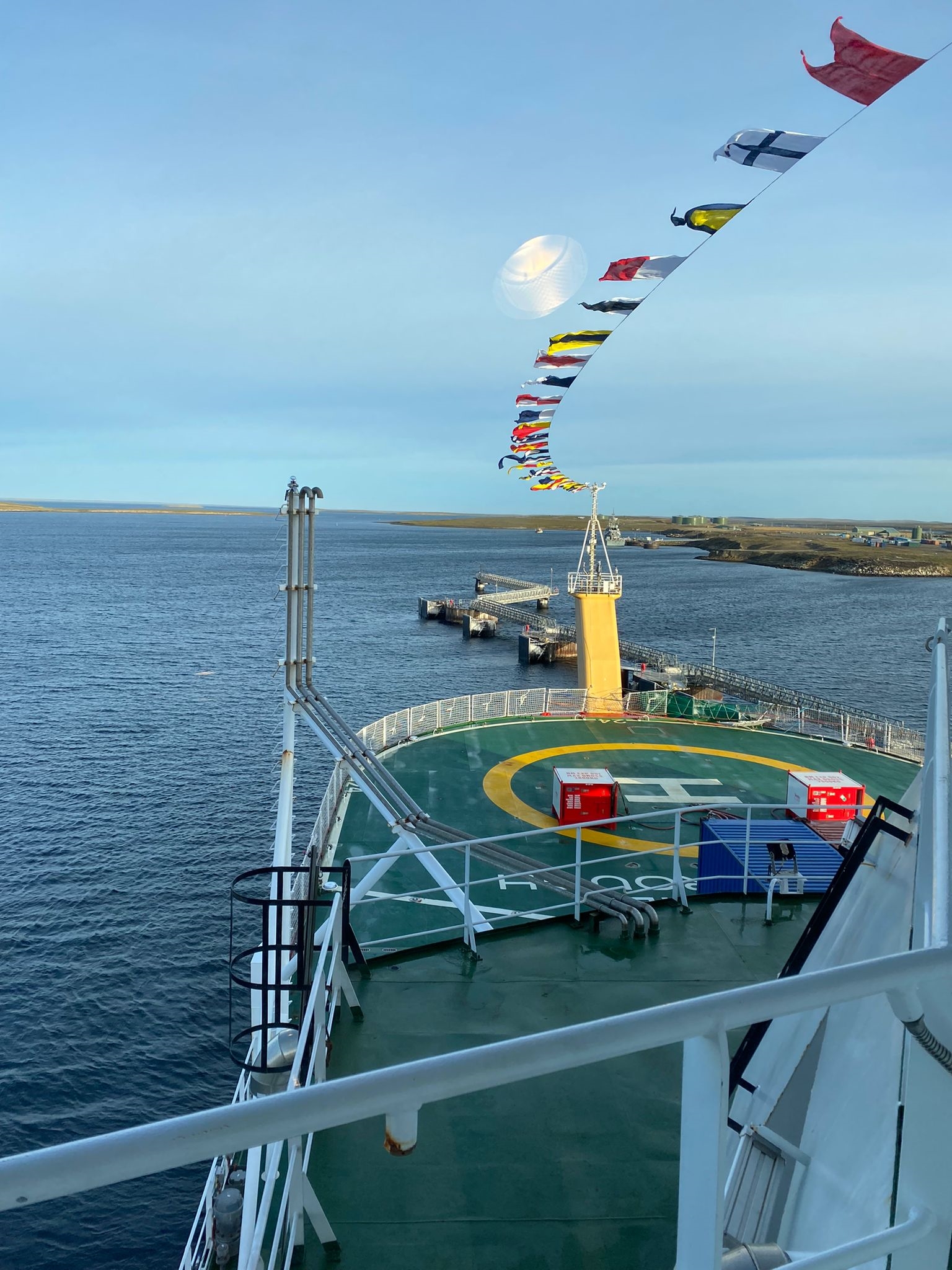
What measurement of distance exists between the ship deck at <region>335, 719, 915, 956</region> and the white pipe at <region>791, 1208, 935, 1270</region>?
13.4 meters

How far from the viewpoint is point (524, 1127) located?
643 cm

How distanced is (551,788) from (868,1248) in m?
22.9

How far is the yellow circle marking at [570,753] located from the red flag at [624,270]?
389 inches

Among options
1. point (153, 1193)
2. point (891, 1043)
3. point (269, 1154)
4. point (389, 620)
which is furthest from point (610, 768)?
point (389, 620)

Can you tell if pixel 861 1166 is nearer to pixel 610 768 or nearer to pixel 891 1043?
pixel 891 1043

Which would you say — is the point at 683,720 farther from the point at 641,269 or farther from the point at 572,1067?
the point at 572,1067

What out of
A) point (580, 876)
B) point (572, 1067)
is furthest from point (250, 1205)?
point (580, 876)

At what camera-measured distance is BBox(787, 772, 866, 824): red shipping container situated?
18.7 m

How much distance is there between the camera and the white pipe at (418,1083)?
1.21 metres

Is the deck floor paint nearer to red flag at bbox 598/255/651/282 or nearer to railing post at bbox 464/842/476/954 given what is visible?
railing post at bbox 464/842/476/954

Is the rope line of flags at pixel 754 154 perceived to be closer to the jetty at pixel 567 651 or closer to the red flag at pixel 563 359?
the red flag at pixel 563 359

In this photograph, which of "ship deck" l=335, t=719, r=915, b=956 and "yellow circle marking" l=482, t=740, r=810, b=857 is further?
"yellow circle marking" l=482, t=740, r=810, b=857

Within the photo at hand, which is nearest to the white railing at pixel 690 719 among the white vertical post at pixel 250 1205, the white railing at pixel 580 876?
the white railing at pixel 580 876

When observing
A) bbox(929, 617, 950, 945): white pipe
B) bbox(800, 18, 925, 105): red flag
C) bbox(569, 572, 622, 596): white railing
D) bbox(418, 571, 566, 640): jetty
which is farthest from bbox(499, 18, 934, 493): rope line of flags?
bbox(418, 571, 566, 640): jetty
